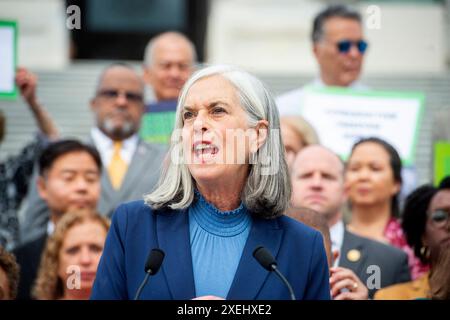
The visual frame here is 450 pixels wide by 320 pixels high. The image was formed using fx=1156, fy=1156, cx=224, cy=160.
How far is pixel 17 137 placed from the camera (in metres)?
11.0

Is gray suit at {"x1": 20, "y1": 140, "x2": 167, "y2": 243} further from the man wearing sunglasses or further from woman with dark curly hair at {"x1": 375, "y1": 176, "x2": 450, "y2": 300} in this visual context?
woman with dark curly hair at {"x1": 375, "y1": 176, "x2": 450, "y2": 300}

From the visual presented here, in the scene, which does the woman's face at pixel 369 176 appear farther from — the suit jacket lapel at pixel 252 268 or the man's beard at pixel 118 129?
the suit jacket lapel at pixel 252 268

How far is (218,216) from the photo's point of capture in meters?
4.39

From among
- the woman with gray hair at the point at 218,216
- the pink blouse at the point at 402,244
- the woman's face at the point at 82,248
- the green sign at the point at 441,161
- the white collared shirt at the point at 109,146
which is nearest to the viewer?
the woman with gray hair at the point at 218,216

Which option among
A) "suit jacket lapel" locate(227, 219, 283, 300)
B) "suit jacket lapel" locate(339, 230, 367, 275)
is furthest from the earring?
"suit jacket lapel" locate(227, 219, 283, 300)

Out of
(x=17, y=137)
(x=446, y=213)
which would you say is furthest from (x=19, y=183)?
(x=17, y=137)

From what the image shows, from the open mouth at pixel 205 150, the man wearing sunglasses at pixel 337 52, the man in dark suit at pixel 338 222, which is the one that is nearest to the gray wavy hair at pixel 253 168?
the open mouth at pixel 205 150

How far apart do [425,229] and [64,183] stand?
2.14m

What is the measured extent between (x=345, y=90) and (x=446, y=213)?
1.36 m

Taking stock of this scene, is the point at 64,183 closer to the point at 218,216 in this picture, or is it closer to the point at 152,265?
the point at 218,216

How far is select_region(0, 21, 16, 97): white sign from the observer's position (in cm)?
689

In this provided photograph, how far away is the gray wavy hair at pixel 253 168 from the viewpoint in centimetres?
437

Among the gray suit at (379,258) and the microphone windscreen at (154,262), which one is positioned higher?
the microphone windscreen at (154,262)

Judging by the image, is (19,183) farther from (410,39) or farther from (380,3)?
(380,3)
